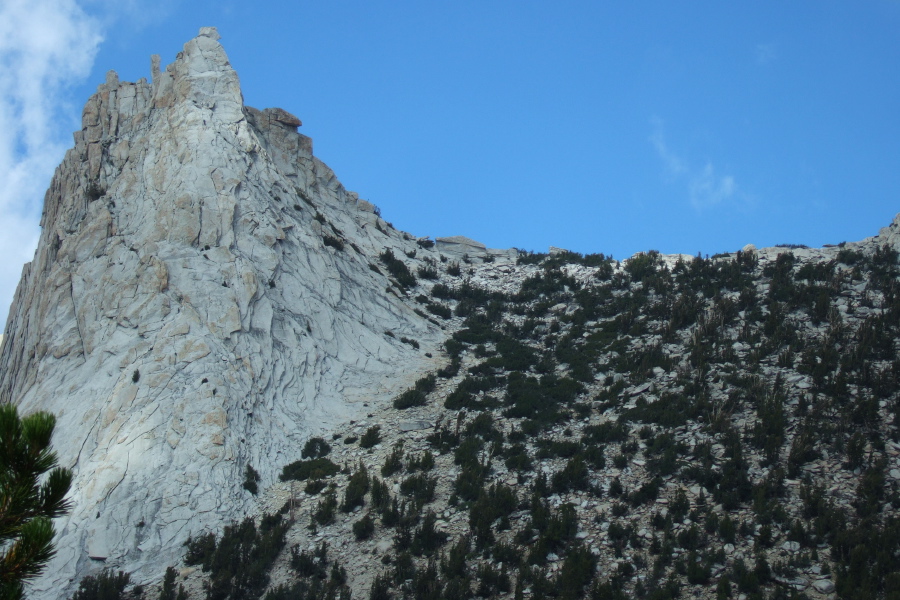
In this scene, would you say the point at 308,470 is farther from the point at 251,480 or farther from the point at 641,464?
the point at 641,464

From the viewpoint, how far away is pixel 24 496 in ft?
27.7

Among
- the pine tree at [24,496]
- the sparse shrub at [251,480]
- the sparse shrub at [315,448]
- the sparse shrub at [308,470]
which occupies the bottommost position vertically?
the pine tree at [24,496]

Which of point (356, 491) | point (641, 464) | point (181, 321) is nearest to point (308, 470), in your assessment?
point (356, 491)

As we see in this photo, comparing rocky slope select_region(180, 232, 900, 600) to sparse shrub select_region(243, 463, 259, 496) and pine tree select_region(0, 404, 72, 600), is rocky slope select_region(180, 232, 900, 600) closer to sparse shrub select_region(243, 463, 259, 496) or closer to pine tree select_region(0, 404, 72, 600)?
sparse shrub select_region(243, 463, 259, 496)

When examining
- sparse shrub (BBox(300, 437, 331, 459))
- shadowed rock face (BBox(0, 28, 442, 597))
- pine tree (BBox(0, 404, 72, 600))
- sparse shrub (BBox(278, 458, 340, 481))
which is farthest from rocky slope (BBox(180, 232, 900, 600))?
pine tree (BBox(0, 404, 72, 600))

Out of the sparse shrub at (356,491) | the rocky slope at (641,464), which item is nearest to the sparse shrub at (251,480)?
the rocky slope at (641,464)

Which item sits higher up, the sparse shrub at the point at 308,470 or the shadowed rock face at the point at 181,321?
the shadowed rock face at the point at 181,321

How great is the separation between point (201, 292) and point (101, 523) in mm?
9791

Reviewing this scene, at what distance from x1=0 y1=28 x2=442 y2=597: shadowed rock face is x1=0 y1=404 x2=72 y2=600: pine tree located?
14.2 meters

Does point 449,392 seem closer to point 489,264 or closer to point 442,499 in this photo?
point 442,499

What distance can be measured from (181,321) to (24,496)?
2086cm

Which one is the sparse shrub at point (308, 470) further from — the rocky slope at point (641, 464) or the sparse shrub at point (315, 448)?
the sparse shrub at point (315, 448)

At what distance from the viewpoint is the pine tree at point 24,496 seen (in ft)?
27.1

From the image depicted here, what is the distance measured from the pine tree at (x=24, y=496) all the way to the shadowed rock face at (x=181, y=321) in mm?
14221
